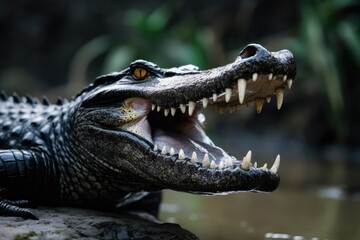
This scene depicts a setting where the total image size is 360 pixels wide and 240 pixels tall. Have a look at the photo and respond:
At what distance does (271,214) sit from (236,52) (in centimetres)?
1021

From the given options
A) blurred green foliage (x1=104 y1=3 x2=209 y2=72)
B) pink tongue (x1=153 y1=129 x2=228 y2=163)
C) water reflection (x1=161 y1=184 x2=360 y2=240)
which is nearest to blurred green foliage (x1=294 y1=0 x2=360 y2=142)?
blurred green foliage (x1=104 y1=3 x2=209 y2=72)

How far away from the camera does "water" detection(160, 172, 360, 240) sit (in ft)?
11.3

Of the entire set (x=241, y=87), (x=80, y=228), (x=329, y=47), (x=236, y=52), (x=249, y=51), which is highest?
(x=236, y=52)

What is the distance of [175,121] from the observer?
316 centimetres

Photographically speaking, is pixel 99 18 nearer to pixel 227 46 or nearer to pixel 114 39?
pixel 114 39

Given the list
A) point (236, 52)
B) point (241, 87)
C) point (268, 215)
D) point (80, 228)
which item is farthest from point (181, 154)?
point (236, 52)

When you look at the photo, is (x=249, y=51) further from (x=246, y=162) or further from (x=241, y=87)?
(x=246, y=162)

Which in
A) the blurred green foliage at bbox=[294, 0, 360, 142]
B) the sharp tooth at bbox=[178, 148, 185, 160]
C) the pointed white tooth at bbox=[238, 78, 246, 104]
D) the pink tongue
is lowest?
the sharp tooth at bbox=[178, 148, 185, 160]

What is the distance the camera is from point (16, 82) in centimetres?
1753

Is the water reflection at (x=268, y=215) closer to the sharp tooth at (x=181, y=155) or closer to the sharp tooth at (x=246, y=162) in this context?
the sharp tooth at (x=181, y=155)

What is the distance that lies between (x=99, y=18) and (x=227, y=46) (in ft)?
17.4

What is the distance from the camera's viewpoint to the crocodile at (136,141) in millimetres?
2502

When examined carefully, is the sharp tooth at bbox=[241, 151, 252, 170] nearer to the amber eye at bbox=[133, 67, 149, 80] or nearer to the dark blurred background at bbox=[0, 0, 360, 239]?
the amber eye at bbox=[133, 67, 149, 80]

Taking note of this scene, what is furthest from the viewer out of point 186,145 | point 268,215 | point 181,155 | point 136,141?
point 268,215
